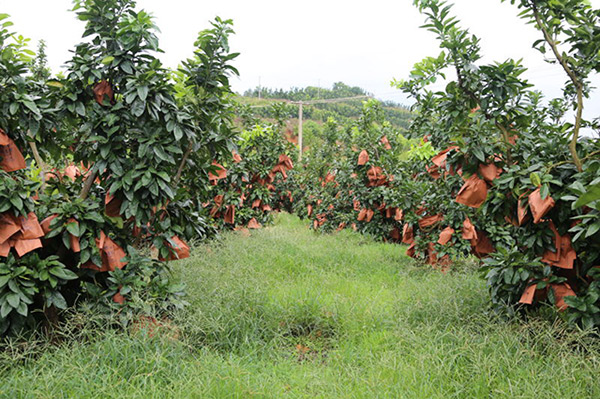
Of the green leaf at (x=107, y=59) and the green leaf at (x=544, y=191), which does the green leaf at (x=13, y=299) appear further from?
the green leaf at (x=544, y=191)

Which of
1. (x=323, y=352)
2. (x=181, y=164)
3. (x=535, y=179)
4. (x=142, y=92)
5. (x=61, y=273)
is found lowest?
(x=323, y=352)

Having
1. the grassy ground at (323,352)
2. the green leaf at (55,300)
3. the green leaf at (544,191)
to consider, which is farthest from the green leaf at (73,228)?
the green leaf at (544,191)

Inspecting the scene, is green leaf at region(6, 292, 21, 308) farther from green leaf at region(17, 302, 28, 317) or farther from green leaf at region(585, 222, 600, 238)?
green leaf at region(585, 222, 600, 238)

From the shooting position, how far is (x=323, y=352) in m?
2.53

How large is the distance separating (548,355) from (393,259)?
2.81 metres

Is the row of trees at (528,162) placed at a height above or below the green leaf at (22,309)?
above

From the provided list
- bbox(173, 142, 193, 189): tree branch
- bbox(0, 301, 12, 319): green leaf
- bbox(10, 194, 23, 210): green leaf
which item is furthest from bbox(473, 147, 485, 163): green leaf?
bbox(0, 301, 12, 319): green leaf

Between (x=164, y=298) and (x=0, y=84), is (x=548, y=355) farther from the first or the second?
(x=0, y=84)

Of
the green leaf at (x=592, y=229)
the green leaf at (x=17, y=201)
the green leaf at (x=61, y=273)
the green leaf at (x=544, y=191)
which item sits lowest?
the green leaf at (x=61, y=273)

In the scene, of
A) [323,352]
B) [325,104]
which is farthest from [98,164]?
[325,104]

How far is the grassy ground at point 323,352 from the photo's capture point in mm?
1863

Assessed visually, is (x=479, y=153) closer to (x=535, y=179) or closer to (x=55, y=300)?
(x=535, y=179)

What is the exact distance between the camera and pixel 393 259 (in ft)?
16.1

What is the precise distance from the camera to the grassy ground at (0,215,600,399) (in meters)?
1.86
